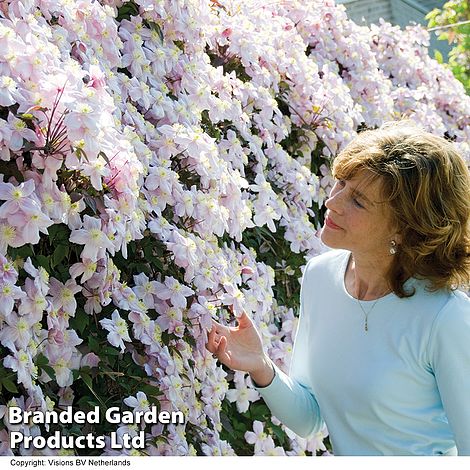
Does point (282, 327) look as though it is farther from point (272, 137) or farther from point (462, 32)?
point (462, 32)

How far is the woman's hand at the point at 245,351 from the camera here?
1.91m

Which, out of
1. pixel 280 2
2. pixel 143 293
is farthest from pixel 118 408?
pixel 280 2

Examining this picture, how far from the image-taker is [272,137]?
9.02 feet

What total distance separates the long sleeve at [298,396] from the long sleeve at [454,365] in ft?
1.09

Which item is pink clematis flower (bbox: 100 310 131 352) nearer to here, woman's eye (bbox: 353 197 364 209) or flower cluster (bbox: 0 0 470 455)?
flower cluster (bbox: 0 0 470 455)

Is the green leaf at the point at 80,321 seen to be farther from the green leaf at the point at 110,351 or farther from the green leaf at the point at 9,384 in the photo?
the green leaf at the point at 9,384

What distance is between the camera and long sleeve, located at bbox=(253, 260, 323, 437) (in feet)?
6.42

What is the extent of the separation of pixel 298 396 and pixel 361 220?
16.3 inches

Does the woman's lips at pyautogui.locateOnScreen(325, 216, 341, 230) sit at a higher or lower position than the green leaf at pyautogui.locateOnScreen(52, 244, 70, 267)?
higher

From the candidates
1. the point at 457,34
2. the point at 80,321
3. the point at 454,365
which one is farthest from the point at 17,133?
the point at 457,34

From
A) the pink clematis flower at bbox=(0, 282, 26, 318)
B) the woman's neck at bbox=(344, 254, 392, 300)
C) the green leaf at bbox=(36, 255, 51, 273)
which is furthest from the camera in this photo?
the woman's neck at bbox=(344, 254, 392, 300)

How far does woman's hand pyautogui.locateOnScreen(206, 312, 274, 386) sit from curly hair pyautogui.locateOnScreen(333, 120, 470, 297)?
0.30 m

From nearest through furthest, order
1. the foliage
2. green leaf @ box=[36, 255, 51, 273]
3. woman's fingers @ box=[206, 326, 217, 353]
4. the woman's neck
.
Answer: green leaf @ box=[36, 255, 51, 273], the woman's neck, woman's fingers @ box=[206, 326, 217, 353], the foliage

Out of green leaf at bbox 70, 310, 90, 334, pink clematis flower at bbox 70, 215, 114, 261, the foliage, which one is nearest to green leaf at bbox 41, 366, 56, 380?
green leaf at bbox 70, 310, 90, 334
